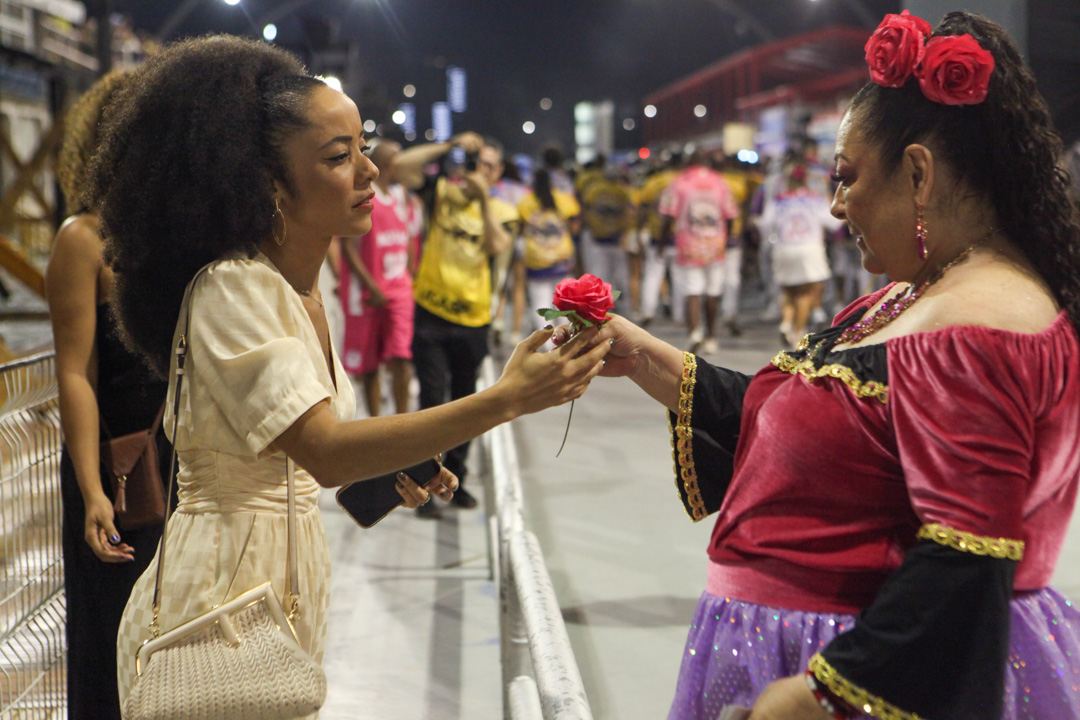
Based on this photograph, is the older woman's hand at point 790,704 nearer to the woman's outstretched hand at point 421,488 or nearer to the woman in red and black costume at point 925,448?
the woman in red and black costume at point 925,448

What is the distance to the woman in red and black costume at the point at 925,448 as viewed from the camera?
1349 mm

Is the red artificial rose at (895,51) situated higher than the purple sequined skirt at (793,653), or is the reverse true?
the red artificial rose at (895,51)

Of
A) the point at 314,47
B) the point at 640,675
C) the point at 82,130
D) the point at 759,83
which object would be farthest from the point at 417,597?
the point at 759,83

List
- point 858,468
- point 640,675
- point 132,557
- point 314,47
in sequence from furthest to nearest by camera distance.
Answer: point 314,47, point 640,675, point 132,557, point 858,468

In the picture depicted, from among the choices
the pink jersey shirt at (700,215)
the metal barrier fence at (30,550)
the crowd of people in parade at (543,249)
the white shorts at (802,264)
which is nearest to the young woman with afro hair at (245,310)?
the metal barrier fence at (30,550)

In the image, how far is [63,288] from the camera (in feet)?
8.38

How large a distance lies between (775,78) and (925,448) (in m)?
36.9

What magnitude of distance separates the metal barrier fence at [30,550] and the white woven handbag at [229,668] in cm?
123

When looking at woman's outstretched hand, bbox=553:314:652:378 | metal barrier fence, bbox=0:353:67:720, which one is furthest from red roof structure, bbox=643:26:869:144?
woman's outstretched hand, bbox=553:314:652:378

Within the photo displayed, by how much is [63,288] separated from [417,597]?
8.93ft

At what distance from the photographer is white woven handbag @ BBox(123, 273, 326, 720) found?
161cm

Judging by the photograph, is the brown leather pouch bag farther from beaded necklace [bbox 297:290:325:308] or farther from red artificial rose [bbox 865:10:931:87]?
red artificial rose [bbox 865:10:931:87]

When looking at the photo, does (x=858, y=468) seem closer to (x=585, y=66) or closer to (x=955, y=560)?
(x=955, y=560)

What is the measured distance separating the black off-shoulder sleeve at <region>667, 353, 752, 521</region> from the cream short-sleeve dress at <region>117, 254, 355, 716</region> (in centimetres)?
62
